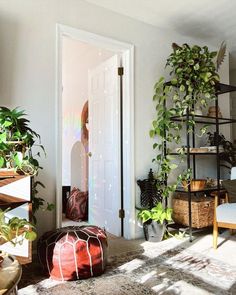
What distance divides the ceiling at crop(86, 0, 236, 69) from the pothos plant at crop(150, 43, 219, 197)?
1.18 ft

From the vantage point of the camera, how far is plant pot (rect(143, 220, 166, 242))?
311 cm

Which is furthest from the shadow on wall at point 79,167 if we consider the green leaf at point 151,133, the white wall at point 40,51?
the white wall at point 40,51

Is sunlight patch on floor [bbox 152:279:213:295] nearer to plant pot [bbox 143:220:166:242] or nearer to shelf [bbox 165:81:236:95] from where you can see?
plant pot [bbox 143:220:166:242]

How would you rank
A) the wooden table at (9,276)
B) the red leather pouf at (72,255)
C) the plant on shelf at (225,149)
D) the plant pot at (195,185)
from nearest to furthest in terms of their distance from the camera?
the wooden table at (9,276) → the red leather pouf at (72,255) → the plant pot at (195,185) → the plant on shelf at (225,149)

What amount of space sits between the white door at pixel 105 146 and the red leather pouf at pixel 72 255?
46.7 inches

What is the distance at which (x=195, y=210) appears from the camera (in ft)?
10.6

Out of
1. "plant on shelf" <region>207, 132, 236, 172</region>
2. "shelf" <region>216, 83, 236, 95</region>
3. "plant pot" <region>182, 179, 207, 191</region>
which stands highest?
"shelf" <region>216, 83, 236, 95</region>

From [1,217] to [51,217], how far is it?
1.69 metres

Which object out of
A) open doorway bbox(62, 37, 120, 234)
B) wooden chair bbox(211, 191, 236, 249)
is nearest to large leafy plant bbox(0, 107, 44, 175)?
open doorway bbox(62, 37, 120, 234)

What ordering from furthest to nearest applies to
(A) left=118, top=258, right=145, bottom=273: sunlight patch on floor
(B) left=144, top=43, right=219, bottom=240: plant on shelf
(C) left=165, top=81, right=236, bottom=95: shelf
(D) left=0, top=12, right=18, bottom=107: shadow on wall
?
1. (C) left=165, top=81, right=236, bottom=95: shelf
2. (B) left=144, top=43, right=219, bottom=240: plant on shelf
3. (D) left=0, top=12, right=18, bottom=107: shadow on wall
4. (A) left=118, top=258, right=145, bottom=273: sunlight patch on floor

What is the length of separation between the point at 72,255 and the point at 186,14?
288 centimetres

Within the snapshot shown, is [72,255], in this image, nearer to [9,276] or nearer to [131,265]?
[131,265]

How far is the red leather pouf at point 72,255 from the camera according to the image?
6.92ft

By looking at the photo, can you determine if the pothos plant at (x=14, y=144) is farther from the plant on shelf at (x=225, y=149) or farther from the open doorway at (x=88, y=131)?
the plant on shelf at (x=225, y=149)
